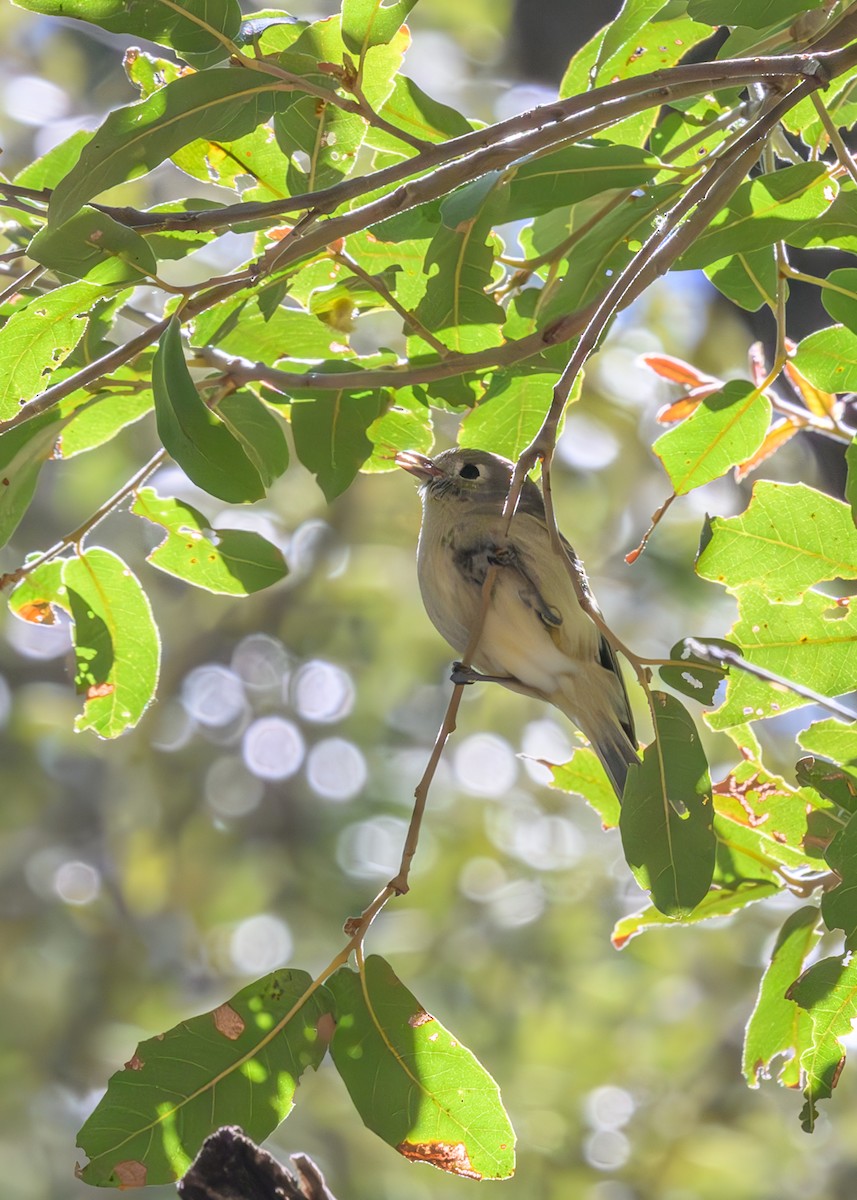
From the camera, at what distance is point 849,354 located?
1918 mm

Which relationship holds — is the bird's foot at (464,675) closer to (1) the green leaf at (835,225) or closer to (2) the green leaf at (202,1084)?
(2) the green leaf at (202,1084)

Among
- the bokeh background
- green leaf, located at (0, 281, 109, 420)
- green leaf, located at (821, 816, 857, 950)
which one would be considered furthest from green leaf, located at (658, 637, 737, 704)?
the bokeh background

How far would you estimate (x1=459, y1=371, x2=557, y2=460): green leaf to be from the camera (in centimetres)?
207

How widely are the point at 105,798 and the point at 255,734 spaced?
2.72ft

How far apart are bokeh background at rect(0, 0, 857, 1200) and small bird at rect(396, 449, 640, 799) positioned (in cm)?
275

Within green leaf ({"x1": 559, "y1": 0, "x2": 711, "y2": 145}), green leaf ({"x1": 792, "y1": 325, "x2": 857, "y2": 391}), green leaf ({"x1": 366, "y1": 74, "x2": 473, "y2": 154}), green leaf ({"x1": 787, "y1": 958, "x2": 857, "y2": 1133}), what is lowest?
green leaf ({"x1": 787, "y1": 958, "x2": 857, "y2": 1133})

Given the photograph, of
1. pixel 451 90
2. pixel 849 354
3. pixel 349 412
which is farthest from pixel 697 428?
pixel 451 90

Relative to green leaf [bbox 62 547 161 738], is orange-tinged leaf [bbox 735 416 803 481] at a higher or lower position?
higher

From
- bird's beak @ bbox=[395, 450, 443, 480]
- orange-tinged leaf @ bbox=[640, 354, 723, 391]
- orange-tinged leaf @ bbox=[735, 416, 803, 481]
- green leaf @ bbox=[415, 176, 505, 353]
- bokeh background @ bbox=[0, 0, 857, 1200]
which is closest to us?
green leaf @ bbox=[415, 176, 505, 353]

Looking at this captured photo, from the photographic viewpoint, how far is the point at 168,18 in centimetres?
149

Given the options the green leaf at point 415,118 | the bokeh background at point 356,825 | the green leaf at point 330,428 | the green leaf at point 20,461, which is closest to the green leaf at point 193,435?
the green leaf at point 20,461

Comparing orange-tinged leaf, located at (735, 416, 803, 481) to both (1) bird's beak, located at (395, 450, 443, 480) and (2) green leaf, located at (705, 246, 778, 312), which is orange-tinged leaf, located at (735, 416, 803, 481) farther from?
(1) bird's beak, located at (395, 450, 443, 480)

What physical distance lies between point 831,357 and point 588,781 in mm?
865

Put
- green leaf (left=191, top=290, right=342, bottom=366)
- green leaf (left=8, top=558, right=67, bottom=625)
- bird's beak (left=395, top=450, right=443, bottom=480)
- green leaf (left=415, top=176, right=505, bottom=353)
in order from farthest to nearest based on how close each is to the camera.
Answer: bird's beak (left=395, top=450, right=443, bottom=480) → green leaf (left=8, top=558, right=67, bottom=625) → green leaf (left=191, top=290, right=342, bottom=366) → green leaf (left=415, top=176, right=505, bottom=353)
